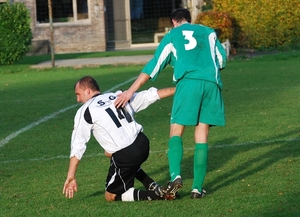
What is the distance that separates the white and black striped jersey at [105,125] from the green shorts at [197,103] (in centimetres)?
42

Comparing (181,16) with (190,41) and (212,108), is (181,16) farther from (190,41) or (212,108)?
(212,108)

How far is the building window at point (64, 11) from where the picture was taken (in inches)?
1348

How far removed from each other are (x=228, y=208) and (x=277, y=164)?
81.3 inches

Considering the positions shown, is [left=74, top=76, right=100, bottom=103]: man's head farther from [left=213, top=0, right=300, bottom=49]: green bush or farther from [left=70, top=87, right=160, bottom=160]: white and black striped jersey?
[left=213, top=0, right=300, bottom=49]: green bush

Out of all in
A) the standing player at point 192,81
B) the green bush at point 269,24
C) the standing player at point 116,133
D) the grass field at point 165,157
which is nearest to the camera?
the grass field at point 165,157

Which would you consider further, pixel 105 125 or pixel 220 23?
pixel 220 23

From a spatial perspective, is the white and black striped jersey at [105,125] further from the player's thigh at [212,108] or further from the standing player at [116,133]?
the player's thigh at [212,108]

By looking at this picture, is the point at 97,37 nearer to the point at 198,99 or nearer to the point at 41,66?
the point at 41,66

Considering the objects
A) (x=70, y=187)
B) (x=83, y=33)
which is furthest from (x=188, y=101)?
(x=83, y=33)

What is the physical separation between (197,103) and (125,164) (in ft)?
2.74

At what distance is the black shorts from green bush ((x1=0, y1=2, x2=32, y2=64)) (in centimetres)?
1923

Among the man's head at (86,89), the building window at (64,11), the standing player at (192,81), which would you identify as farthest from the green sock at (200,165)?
the building window at (64,11)

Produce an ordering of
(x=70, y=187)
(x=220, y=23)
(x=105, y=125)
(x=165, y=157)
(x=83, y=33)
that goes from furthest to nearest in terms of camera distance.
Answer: (x=83, y=33), (x=220, y=23), (x=165, y=157), (x=105, y=125), (x=70, y=187)

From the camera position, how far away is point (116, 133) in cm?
668
